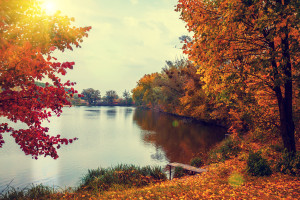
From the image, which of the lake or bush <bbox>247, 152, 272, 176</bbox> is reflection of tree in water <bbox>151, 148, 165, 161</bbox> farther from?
bush <bbox>247, 152, 272, 176</bbox>

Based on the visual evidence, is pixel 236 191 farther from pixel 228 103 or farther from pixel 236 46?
pixel 236 46

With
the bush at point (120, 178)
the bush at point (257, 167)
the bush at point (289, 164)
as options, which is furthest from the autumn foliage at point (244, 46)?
the bush at point (120, 178)

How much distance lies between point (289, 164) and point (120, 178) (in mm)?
8995

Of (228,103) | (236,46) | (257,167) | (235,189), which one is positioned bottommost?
(235,189)

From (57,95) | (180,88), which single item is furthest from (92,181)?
(180,88)

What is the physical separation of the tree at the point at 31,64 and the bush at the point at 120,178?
6102mm

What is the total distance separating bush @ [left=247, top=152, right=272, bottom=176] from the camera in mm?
10110

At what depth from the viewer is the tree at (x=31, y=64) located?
5.15 m

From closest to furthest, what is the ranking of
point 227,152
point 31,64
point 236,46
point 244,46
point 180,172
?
point 31,64, point 236,46, point 244,46, point 180,172, point 227,152

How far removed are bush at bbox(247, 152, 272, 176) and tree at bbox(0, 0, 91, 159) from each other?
8968 millimetres

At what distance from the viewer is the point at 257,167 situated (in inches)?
403

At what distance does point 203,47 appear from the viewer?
10.8 m

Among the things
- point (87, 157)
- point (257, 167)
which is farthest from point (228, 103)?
point (87, 157)

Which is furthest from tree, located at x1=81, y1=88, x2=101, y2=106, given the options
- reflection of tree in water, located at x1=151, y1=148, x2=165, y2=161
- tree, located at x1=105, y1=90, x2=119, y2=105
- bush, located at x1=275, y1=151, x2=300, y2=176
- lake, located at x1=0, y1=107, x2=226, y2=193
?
bush, located at x1=275, y1=151, x2=300, y2=176
